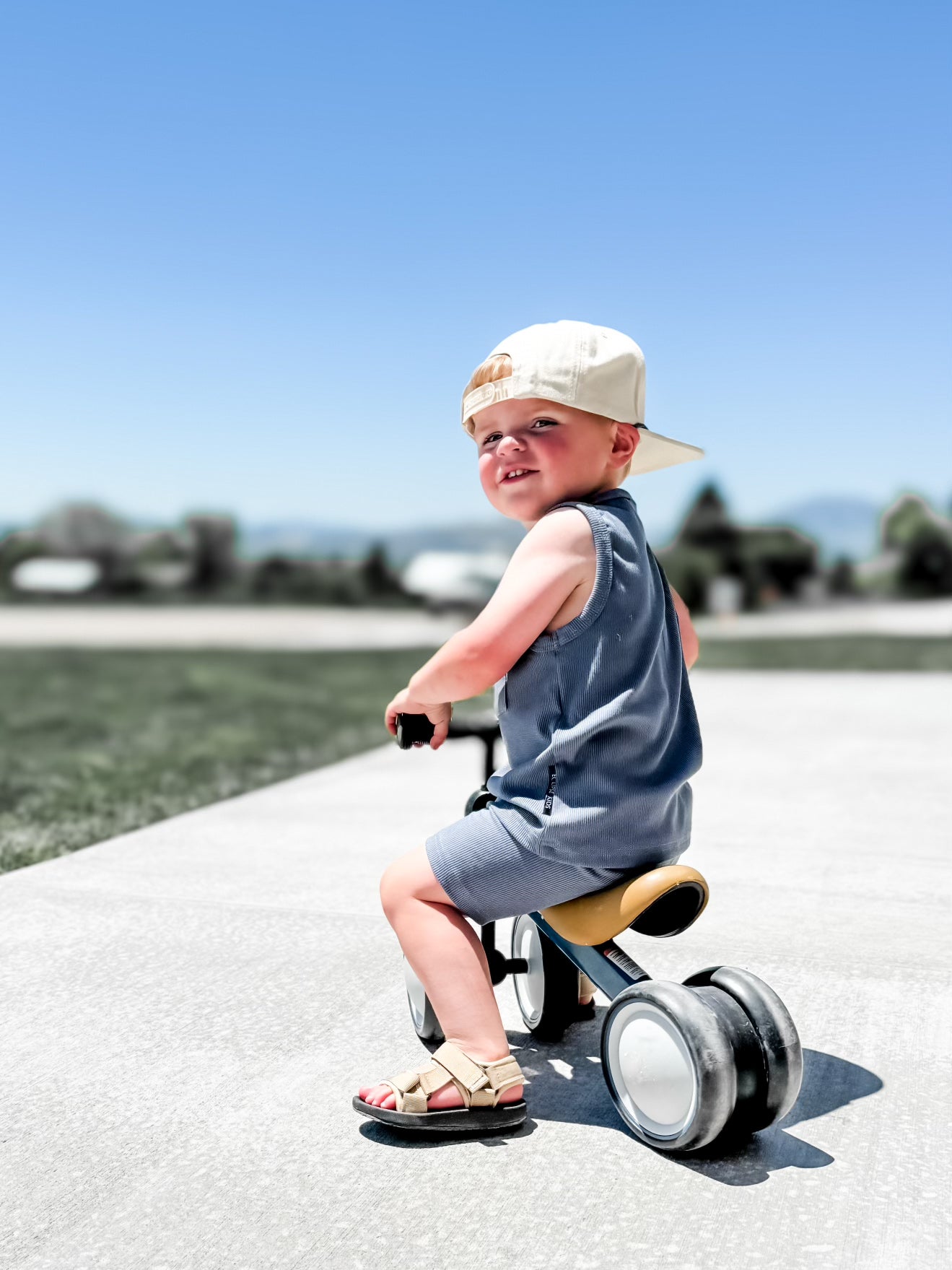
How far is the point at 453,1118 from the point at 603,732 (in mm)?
693

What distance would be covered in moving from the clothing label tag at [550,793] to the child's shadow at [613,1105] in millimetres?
566

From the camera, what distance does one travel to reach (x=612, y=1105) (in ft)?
7.70

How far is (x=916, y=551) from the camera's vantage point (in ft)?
184

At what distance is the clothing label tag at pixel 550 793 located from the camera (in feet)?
7.11

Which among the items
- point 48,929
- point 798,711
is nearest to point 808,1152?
point 48,929

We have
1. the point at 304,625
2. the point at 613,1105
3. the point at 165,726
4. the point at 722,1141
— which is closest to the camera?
the point at 722,1141

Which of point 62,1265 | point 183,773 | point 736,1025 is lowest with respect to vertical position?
point 183,773

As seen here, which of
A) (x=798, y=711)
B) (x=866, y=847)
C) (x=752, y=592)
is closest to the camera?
(x=866, y=847)

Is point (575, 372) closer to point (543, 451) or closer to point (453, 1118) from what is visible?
point (543, 451)

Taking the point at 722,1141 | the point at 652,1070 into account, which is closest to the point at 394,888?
the point at 652,1070

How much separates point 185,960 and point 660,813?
1.44 m

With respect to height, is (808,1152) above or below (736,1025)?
below

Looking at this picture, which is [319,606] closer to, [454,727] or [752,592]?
[752,592]

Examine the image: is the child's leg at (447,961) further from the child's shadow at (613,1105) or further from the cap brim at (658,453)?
the cap brim at (658,453)
